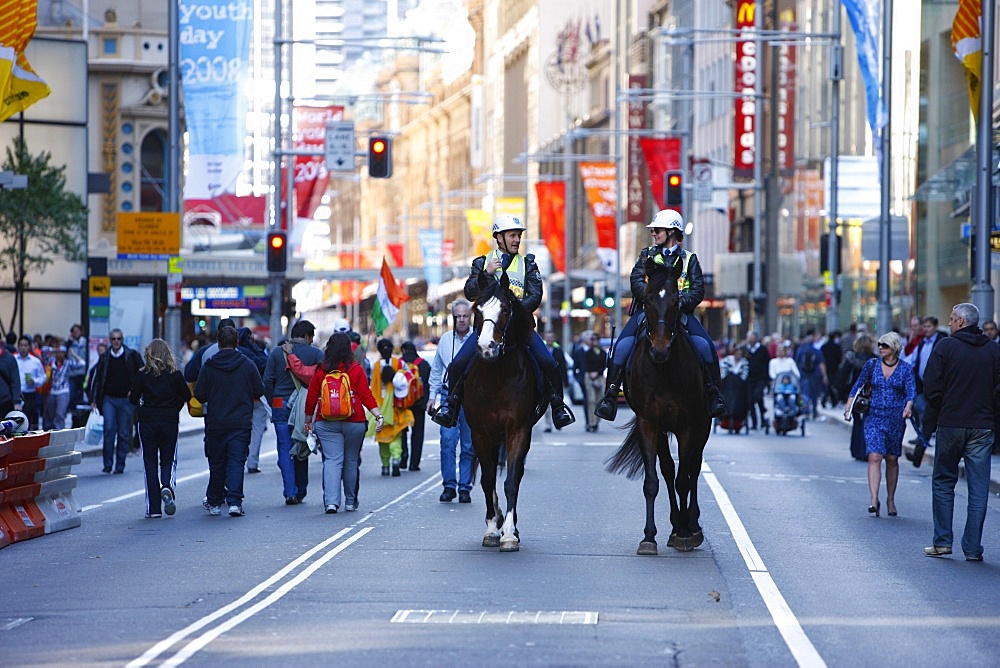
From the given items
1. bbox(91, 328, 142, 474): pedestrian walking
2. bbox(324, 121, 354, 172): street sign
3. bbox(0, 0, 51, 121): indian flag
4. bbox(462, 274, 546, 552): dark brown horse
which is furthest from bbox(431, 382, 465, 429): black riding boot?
bbox(324, 121, 354, 172): street sign

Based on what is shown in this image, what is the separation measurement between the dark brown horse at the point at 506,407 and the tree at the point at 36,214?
26.2 metres

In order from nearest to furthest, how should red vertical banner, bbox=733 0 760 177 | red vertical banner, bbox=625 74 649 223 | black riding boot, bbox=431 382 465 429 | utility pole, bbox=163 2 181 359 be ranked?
black riding boot, bbox=431 382 465 429, utility pole, bbox=163 2 181 359, red vertical banner, bbox=733 0 760 177, red vertical banner, bbox=625 74 649 223

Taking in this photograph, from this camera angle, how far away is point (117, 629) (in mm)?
10344

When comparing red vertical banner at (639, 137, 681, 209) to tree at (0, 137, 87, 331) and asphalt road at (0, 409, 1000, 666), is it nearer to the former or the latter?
tree at (0, 137, 87, 331)

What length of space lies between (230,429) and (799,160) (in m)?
52.0

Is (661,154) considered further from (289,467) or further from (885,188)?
(289,467)

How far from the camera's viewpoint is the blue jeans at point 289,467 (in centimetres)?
1877

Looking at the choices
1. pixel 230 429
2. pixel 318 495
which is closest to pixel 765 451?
pixel 318 495

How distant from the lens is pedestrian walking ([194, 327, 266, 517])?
17.6m

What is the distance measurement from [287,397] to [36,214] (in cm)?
2198

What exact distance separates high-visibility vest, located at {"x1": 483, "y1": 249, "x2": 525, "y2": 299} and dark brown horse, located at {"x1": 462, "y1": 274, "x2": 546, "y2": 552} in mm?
101

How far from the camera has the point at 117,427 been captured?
24453 mm

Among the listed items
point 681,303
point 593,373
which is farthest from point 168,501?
point 593,373

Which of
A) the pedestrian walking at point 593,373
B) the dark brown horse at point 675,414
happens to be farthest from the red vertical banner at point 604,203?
the dark brown horse at point 675,414
